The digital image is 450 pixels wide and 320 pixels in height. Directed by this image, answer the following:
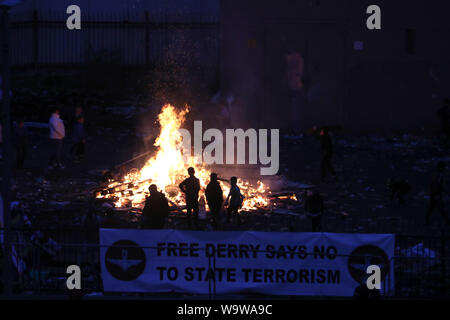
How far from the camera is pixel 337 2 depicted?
28.7 meters

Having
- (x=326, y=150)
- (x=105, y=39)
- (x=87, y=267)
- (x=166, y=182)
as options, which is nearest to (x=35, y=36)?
(x=105, y=39)

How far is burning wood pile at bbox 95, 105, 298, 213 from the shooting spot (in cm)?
1984

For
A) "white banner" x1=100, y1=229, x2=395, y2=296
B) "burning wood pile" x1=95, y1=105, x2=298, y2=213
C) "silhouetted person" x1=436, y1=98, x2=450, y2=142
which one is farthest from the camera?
"silhouetted person" x1=436, y1=98, x2=450, y2=142

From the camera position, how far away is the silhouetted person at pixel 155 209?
16.4m

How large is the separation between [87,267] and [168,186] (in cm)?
701

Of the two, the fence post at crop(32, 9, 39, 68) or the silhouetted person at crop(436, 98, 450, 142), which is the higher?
the fence post at crop(32, 9, 39, 68)

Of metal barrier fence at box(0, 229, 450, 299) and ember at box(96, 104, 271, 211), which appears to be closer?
metal barrier fence at box(0, 229, 450, 299)

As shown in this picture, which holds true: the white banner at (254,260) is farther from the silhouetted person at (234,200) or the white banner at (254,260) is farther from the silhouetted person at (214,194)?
the silhouetted person at (234,200)

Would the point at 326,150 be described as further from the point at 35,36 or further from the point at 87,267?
the point at 35,36

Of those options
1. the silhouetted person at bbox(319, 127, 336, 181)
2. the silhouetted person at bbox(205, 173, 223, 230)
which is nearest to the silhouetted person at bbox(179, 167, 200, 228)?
the silhouetted person at bbox(205, 173, 223, 230)

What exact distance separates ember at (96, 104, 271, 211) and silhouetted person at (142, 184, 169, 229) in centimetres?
181

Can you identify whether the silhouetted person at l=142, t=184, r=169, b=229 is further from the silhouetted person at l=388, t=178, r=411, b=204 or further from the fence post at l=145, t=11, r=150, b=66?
the fence post at l=145, t=11, r=150, b=66

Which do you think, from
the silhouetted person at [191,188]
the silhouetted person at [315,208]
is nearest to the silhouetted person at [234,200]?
the silhouetted person at [191,188]
